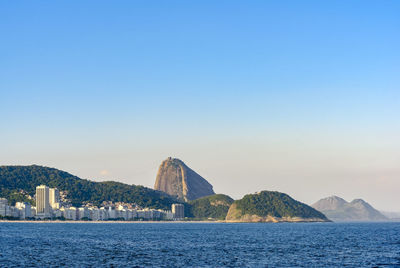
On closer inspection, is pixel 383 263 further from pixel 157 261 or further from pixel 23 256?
pixel 23 256

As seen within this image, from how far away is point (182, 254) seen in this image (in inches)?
4112

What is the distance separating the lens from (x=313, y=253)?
106 metres

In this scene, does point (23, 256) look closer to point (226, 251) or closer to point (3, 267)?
point (3, 267)

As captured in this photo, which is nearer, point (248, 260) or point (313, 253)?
point (248, 260)

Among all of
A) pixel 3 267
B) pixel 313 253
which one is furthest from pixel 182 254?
pixel 3 267

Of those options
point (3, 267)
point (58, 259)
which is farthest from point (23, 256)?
point (3, 267)

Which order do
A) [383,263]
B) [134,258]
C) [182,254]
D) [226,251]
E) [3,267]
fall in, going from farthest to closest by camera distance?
[226,251]
[182,254]
[134,258]
[383,263]
[3,267]

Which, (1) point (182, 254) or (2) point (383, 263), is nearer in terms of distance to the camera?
(2) point (383, 263)

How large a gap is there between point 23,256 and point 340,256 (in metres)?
64.8

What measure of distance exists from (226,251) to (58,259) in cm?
3830

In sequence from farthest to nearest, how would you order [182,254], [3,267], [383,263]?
[182,254] < [383,263] < [3,267]

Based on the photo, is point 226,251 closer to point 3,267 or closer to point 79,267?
point 79,267

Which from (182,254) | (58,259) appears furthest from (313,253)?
(58,259)

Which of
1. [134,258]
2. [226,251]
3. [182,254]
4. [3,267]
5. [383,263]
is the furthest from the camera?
[226,251]
